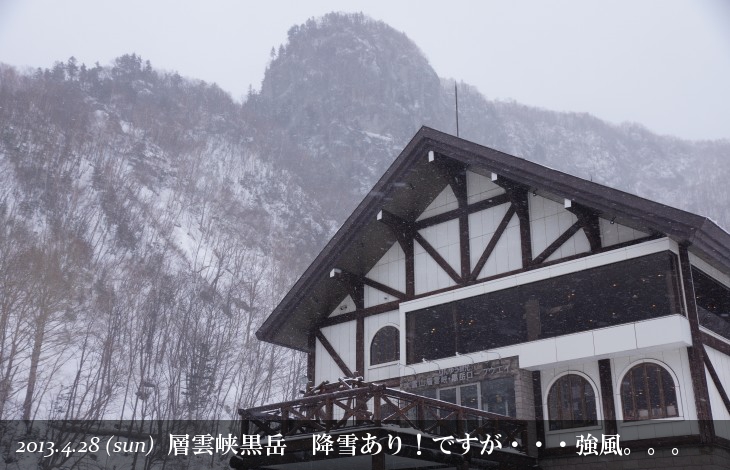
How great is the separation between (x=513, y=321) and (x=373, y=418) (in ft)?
14.8

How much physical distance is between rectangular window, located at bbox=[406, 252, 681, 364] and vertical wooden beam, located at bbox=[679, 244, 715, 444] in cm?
34

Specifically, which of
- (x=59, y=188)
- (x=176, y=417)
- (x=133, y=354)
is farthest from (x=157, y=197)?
(x=176, y=417)

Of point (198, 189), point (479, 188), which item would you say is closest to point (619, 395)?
point (479, 188)

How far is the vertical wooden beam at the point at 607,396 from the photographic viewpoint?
13.8m

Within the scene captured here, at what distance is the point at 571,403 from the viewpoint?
14547 millimetres

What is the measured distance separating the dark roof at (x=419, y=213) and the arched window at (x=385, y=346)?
169cm

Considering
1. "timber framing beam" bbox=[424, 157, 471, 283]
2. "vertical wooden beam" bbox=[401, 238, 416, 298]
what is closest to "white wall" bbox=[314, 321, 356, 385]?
"vertical wooden beam" bbox=[401, 238, 416, 298]

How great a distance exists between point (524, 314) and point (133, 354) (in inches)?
1392

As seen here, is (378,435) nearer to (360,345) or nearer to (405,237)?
(360,345)

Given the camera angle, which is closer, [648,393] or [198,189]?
[648,393]

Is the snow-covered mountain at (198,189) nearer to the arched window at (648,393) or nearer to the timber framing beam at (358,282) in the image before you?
the timber framing beam at (358,282)

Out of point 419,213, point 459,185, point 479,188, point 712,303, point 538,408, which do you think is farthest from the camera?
point 419,213

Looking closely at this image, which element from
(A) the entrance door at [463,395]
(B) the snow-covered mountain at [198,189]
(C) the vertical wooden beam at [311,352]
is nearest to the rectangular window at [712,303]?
(A) the entrance door at [463,395]

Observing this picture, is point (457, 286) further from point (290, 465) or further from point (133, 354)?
point (133, 354)
